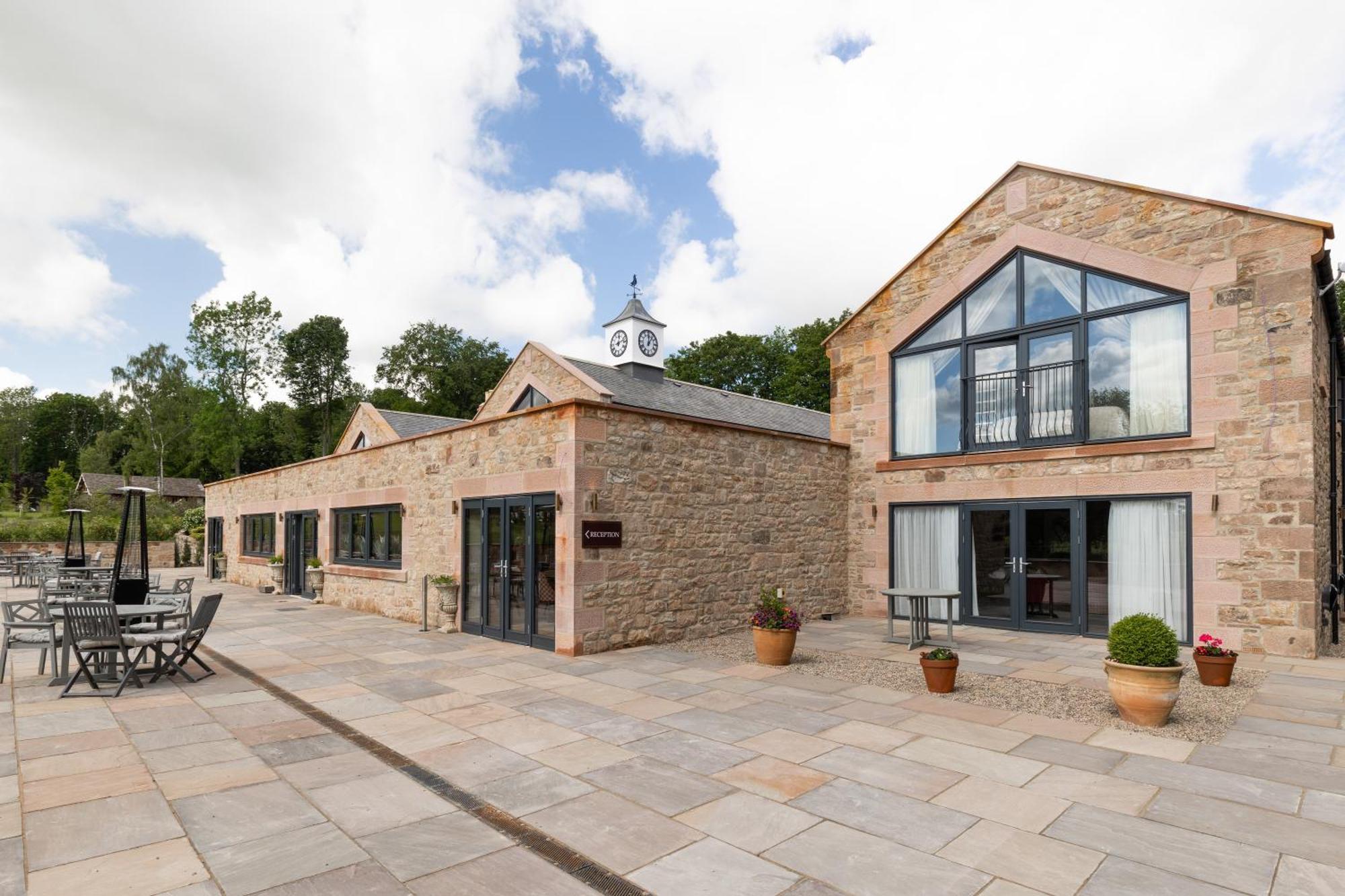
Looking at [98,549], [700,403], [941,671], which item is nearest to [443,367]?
[98,549]

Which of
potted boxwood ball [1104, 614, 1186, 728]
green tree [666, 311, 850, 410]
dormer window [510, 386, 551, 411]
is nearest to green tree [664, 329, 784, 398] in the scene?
green tree [666, 311, 850, 410]

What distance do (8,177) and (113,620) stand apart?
7.58 m

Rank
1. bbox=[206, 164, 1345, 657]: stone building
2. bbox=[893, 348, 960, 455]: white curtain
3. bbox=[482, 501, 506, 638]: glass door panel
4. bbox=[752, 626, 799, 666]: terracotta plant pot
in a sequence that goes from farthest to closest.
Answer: bbox=[893, 348, 960, 455]: white curtain, bbox=[482, 501, 506, 638]: glass door panel, bbox=[206, 164, 1345, 657]: stone building, bbox=[752, 626, 799, 666]: terracotta plant pot

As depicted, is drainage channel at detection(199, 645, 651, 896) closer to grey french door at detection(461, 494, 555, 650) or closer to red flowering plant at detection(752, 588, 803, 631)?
grey french door at detection(461, 494, 555, 650)

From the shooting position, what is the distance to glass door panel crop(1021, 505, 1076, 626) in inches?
432

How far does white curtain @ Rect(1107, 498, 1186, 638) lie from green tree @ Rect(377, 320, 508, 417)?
43.1 metres

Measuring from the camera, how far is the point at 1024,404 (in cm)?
1165

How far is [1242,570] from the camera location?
942cm

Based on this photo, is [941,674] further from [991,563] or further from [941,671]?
[991,563]

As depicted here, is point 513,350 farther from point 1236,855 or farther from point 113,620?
point 1236,855

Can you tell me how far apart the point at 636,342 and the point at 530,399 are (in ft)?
11.6

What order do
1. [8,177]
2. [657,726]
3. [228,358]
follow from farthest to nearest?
[228,358] < [8,177] < [657,726]

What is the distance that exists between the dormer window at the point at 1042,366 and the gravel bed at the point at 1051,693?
13.0 ft

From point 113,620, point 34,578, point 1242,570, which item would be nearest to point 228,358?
point 34,578
